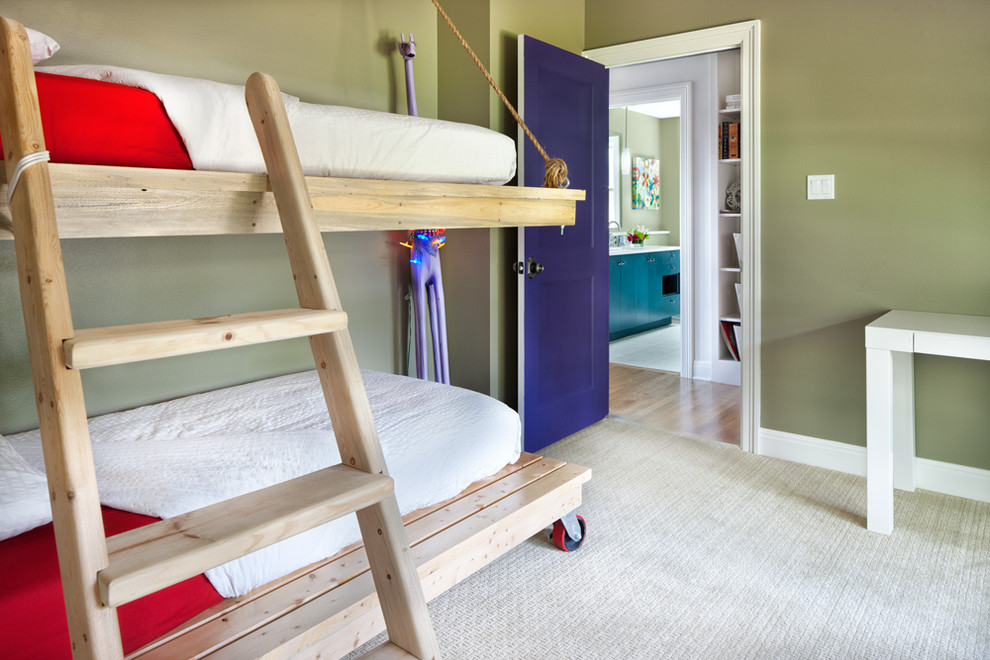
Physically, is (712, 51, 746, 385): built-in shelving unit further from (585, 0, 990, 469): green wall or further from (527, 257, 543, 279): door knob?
(527, 257, 543, 279): door knob

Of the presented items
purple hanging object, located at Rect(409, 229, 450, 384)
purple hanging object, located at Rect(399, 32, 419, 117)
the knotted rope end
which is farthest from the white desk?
purple hanging object, located at Rect(399, 32, 419, 117)

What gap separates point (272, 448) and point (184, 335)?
0.84 meters

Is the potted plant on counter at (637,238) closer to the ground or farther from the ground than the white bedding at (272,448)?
farther from the ground

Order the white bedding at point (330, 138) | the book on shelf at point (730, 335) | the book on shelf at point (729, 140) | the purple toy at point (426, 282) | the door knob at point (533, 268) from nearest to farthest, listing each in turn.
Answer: the white bedding at point (330, 138), the purple toy at point (426, 282), the door knob at point (533, 268), the book on shelf at point (729, 140), the book on shelf at point (730, 335)

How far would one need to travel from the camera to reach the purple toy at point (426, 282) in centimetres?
315

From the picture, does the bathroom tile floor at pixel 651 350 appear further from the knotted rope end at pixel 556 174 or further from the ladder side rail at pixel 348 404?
the ladder side rail at pixel 348 404

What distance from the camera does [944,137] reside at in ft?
Result: 9.45

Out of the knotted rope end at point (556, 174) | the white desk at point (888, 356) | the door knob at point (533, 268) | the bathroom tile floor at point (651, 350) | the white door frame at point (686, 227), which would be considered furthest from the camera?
the bathroom tile floor at point (651, 350)

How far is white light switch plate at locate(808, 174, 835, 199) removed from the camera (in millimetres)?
3160

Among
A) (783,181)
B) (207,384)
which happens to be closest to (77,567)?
(207,384)

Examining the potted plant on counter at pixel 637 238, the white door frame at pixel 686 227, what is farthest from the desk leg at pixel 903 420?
the potted plant on counter at pixel 637 238

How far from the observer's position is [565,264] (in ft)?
11.7

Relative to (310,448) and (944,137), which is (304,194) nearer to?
(310,448)

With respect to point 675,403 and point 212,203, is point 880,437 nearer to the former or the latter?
point 675,403
